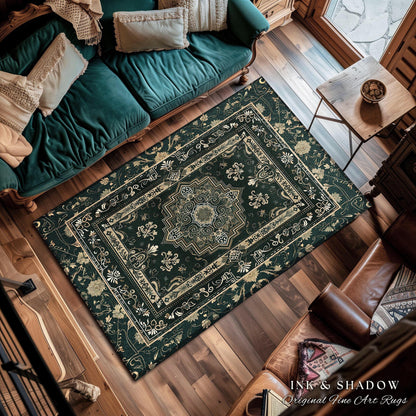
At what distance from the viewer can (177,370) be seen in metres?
2.94

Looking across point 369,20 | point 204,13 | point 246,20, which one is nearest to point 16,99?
point 204,13

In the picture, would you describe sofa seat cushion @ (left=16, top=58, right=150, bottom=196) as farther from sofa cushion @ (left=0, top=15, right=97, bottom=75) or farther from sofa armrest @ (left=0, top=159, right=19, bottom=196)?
sofa cushion @ (left=0, top=15, right=97, bottom=75)

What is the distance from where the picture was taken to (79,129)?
305cm

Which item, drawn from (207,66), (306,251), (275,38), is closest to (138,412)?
(306,251)

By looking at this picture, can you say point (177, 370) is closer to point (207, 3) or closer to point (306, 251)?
point (306, 251)

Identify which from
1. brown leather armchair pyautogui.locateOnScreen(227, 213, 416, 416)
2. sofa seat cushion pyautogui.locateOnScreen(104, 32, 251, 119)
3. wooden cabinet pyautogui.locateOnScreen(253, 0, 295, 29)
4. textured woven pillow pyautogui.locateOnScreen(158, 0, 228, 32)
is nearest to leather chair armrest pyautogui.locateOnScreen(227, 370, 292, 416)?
brown leather armchair pyautogui.locateOnScreen(227, 213, 416, 416)

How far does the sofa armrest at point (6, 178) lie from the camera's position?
2.71 metres

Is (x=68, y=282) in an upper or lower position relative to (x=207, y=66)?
lower

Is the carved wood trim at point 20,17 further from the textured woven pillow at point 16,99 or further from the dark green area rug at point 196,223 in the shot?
the dark green area rug at point 196,223

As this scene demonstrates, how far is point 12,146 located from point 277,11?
8.20 feet

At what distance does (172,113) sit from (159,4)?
786 millimetres

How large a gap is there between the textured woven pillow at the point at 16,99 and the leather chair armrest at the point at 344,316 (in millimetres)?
2171

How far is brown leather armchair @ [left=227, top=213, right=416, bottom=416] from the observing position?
2.39 meters

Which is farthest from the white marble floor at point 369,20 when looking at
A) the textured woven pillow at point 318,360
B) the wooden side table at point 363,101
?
the textured woven pillow at point 318,360
